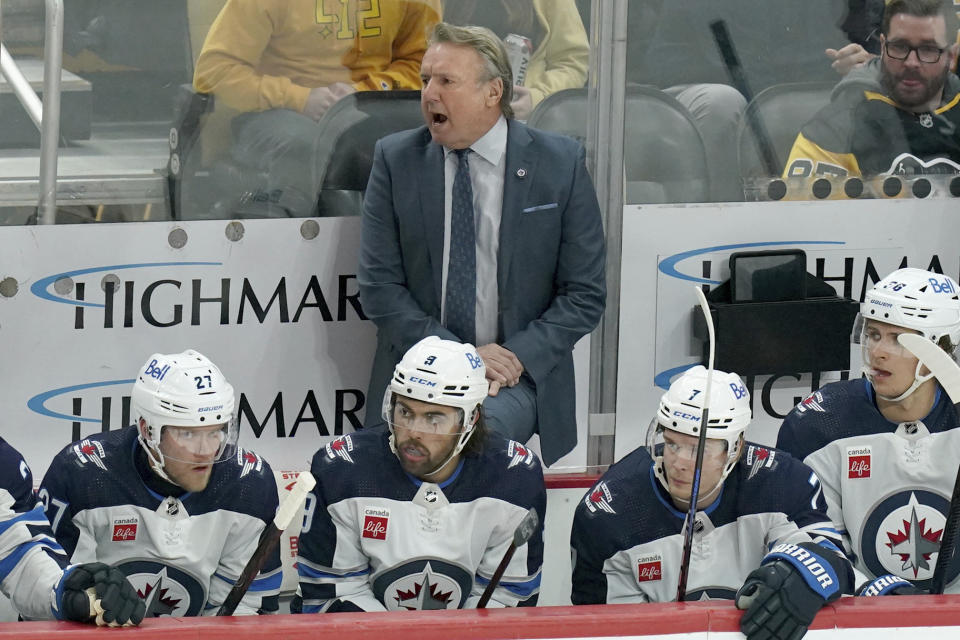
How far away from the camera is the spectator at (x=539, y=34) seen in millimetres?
4152

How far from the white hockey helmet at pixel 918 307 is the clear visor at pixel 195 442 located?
1.60 metres

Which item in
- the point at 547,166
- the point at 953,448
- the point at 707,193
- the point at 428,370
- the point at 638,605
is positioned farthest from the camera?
the point at 707,193

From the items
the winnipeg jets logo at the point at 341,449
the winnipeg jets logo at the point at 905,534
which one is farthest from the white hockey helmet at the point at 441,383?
the winnipeg jets logo at the point at 905,534

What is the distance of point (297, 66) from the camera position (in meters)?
4.12

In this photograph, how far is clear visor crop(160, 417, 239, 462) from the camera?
3236 mm

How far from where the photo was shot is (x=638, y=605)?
2723 mm

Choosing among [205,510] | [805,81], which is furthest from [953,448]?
[205,510]

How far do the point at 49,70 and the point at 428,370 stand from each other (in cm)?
139

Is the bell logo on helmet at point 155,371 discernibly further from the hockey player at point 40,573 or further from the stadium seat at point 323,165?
the stadium seat at point 323,165

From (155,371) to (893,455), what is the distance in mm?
1804

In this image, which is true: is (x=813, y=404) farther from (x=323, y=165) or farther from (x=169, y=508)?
(x=169, y=508)

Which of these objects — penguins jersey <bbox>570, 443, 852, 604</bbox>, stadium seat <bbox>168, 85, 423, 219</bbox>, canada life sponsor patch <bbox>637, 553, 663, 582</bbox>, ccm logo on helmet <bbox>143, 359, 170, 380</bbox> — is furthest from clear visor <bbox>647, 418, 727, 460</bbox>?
stadium seat <bbox>168, 85, 423, 219</bbox>

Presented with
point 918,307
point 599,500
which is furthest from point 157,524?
point 918,307

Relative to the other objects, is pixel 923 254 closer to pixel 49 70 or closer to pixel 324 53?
pixel 324 53
